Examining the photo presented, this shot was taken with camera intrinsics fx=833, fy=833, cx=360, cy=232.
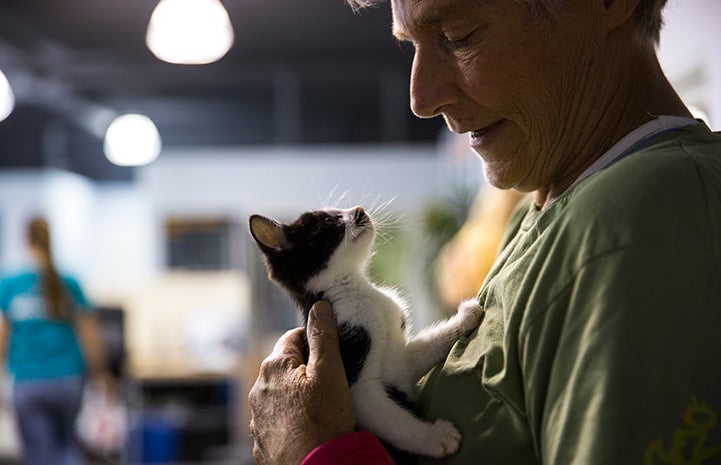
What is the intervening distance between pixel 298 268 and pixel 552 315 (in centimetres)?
75

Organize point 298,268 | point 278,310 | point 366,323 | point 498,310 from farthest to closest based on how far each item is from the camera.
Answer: point 278,310
point 298,268
point 366,323
point 498,310

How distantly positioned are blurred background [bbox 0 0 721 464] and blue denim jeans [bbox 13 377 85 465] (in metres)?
2.08

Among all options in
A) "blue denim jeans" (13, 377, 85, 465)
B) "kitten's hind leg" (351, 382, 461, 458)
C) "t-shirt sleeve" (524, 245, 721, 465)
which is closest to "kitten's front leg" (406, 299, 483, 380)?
"kitten's hind leg" (351, 382, 461, 458)

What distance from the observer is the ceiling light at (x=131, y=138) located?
10891mm

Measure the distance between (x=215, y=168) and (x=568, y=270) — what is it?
9637mm

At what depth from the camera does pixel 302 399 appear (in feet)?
4.06

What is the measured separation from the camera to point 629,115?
1.21 meters

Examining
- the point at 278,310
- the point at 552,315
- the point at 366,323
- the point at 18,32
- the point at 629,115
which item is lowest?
the point at 278,310

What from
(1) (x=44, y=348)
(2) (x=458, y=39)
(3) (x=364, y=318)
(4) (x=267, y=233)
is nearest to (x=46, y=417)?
(1) (x=44, y=348)

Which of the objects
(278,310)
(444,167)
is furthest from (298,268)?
(444,167)

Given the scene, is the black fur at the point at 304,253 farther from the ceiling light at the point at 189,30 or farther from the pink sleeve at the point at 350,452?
the ceiling light at the point at 189,30

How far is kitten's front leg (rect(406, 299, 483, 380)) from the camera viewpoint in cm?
126

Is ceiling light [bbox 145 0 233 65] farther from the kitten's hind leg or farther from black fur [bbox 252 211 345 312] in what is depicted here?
the kitten's hind leg

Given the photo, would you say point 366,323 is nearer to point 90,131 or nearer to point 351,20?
point 351,20
